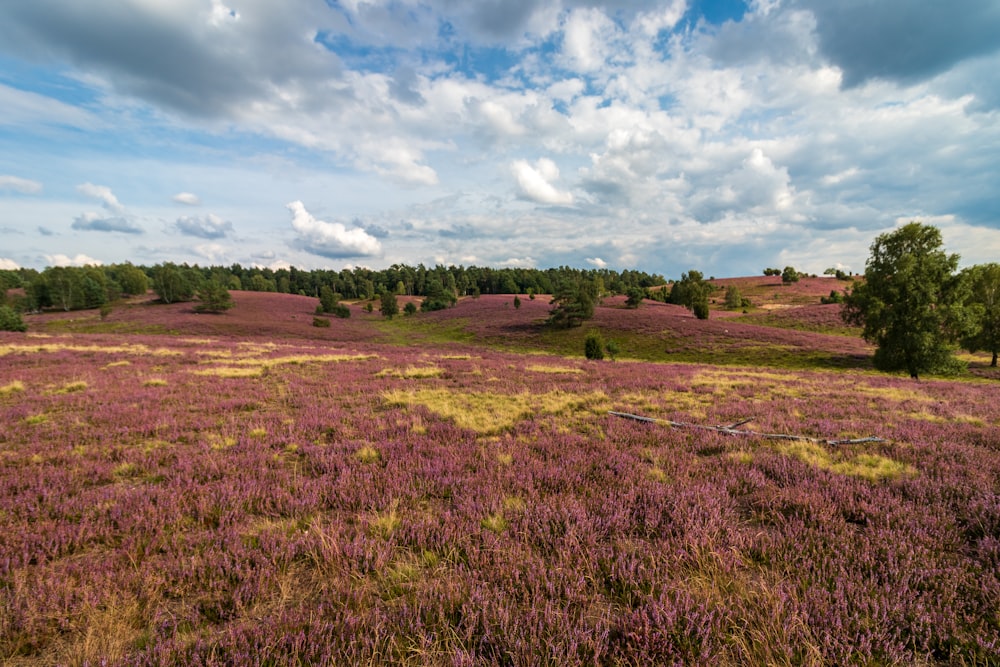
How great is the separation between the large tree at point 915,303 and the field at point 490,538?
25877mm

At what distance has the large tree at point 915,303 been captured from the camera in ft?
89.8

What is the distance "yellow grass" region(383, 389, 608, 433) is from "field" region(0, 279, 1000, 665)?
0.21 meters

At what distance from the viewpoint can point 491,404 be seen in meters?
10.8

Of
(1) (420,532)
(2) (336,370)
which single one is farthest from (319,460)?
(2) (336,370)

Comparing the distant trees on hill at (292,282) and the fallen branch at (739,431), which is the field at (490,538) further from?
the distant trees on hill at (292,282)

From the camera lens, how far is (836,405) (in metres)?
11.0

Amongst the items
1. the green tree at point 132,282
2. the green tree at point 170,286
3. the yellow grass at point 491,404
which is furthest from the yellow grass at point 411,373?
the green tree at point 132,282

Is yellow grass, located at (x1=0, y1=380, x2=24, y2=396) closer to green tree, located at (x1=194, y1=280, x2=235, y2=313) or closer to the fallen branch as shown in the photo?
the fallen branch

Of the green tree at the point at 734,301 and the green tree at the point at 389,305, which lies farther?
the green tree at the point at 389,305

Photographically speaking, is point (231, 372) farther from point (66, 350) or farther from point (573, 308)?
point (573, 308)

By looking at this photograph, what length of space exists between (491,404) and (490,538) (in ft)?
22.9

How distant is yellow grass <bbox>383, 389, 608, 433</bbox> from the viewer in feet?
28.9

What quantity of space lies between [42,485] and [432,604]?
20.1ft

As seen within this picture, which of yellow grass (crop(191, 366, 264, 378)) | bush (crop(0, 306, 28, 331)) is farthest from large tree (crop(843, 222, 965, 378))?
bush (crop(0, 306, 28, 331))
